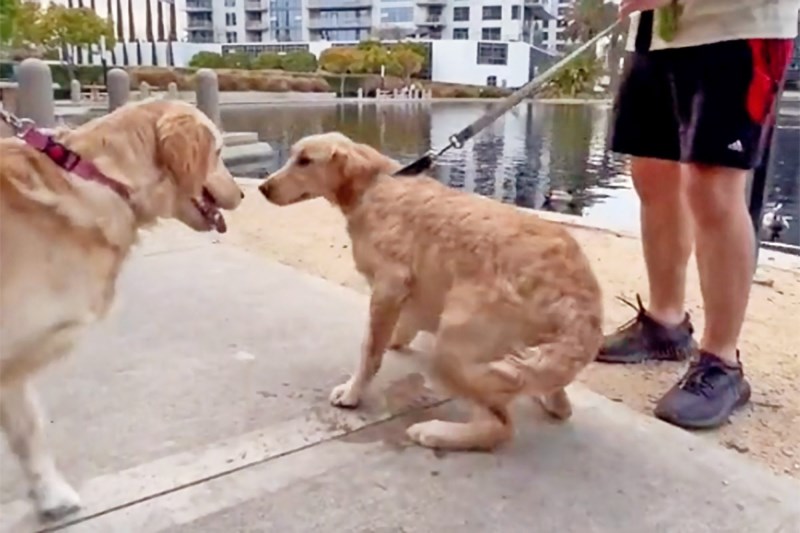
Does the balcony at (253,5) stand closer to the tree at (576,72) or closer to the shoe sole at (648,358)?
the tree at (576,72)

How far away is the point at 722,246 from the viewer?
2.28 meters

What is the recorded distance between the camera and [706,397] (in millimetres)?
2320

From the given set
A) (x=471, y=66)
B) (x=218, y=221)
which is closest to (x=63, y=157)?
(x=218, y=221)

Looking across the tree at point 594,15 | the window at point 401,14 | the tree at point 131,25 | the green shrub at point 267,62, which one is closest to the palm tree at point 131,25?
the tree at point 131,25

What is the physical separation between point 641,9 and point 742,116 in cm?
41

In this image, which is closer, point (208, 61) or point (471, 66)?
point (208, 61)

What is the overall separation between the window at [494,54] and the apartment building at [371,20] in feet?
7.26

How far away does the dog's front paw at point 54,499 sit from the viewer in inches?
68.7

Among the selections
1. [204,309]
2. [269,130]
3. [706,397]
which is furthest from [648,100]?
[269,130]

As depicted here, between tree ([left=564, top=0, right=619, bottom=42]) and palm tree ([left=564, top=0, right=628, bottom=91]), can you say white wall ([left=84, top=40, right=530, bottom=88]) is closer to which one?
tree ([left=564, top=0, right=619, bottom=42])

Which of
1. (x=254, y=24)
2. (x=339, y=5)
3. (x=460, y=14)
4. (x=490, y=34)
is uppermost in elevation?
(x=339, y=5)

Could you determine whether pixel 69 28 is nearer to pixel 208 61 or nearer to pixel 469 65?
pixel 208 61

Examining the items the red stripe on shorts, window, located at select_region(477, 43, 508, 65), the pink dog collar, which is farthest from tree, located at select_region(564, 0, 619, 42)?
window, located at select_region(477, 43, 508, 65)

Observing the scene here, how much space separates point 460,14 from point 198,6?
2404cm
